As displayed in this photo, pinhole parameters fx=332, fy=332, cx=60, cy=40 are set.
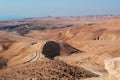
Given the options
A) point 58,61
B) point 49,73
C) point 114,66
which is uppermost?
point 114,66

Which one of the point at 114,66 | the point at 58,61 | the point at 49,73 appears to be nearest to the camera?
the point at 114,66

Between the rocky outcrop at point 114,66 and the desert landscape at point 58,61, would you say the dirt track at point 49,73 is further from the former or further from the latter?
the rocky outcrop at point 114,66

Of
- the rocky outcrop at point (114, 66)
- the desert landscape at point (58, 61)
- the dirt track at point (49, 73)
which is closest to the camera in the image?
the rocky outcrop at point (114, 66)

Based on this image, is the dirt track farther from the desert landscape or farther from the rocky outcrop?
the rocky outcrop

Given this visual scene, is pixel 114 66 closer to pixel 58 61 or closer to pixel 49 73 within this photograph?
pixel 49 73

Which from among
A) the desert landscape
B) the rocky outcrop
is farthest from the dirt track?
the rocky outcrop

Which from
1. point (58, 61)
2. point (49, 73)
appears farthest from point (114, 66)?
point (58, 61)

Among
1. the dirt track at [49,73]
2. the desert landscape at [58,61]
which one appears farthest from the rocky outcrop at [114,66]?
the dirt track at [49,73]

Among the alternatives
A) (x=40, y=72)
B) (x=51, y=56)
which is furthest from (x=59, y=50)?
(x=40, y=72)

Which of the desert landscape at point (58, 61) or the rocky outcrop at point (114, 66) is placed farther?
the desert landscape at point (58, 61)

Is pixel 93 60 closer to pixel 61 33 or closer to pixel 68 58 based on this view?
pixel 68 58

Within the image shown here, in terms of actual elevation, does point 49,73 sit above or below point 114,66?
below
